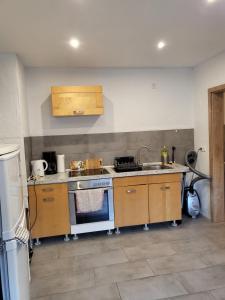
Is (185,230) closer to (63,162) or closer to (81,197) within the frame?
(81,197)

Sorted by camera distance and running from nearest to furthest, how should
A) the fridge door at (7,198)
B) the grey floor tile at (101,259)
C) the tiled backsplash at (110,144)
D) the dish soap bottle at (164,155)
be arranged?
the fridge door at (7,198), the grey floor tile at (101,259), the tiled backsplash at (110,144), the dish soap bottle at (164,155)

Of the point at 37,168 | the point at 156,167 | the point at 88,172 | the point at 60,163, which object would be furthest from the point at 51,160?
the point at 156,167

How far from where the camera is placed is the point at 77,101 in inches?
140

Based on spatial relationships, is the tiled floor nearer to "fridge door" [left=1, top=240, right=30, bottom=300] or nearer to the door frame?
the door frame

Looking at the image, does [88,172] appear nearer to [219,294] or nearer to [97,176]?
[97,176]

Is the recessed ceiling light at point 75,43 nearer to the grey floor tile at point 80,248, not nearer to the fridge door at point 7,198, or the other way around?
the fridge door at point 7,198

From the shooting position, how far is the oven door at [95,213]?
3377 millimetres

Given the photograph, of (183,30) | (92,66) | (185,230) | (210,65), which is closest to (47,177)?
(92,66)

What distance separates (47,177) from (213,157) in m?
2.43

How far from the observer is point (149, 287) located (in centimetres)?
237

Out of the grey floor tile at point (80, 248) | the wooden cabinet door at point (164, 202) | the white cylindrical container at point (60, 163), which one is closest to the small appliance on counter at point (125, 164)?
the wooden cabinet door at point (164, 202)

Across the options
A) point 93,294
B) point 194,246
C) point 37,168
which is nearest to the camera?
point 93,294

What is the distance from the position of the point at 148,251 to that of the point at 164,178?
3.40ft

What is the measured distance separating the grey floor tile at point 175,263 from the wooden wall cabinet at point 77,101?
6.75 ft
